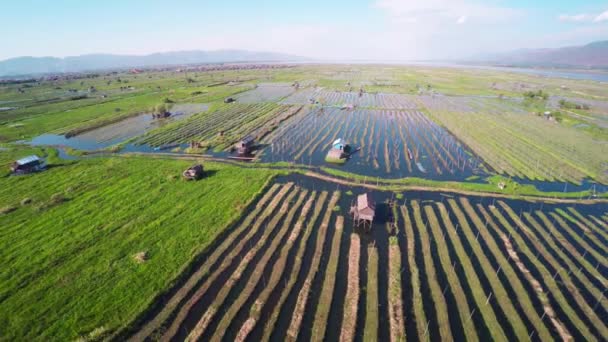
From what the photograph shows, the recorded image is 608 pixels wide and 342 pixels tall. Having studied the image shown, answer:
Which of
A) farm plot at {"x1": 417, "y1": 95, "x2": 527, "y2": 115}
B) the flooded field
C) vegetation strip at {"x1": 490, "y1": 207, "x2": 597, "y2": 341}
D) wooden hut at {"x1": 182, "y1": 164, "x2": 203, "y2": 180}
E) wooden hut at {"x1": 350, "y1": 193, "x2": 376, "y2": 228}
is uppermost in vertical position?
farm plot at {"x1": 417, "y1": 95, "x2": 527, "y2": 115}

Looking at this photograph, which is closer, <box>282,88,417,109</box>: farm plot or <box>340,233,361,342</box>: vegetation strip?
<box>340,233,361,342</box>: vegetation strip

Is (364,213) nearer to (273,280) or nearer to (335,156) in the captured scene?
(273,280)

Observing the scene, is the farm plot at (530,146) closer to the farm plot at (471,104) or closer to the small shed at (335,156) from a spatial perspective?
the farm plot at (471,104)

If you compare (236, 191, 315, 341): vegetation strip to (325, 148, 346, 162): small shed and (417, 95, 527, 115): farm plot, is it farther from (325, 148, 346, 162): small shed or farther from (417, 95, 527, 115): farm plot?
(417, 95, 527, 115): farm plot

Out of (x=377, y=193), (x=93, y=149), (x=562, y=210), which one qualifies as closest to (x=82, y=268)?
(x=377, y=193)

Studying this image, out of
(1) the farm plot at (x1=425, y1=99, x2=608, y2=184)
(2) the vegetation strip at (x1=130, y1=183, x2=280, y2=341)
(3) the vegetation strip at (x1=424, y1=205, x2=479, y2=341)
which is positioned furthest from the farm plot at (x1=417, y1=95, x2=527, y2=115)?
(2) the vegetation strip at (x1=130, y1=183, x2=280, y2=341)

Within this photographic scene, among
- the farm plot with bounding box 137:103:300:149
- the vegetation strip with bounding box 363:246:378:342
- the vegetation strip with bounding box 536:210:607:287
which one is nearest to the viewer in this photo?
the vegetation strip with bounding box 363:246:378:342

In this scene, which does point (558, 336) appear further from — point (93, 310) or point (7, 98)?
point (7, 98)
